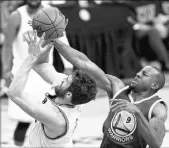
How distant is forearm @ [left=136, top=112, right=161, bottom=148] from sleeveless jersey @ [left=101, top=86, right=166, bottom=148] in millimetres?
150

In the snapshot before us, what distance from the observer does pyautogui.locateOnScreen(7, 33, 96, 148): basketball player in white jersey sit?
4.24m

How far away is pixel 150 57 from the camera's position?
1244 centimetres

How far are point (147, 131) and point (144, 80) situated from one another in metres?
0.59

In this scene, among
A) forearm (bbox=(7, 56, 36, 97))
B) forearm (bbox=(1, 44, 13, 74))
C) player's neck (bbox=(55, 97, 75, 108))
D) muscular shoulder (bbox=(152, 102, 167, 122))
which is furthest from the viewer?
forearm (bbox=(1, 44, 13, 74))

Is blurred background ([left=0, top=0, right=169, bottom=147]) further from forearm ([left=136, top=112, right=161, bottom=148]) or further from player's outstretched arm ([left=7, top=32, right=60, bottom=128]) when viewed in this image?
player's outstretched arm ([left=7, top=32, right=60, bottom=128])

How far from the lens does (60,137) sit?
176 inches

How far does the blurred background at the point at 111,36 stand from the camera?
410 inches

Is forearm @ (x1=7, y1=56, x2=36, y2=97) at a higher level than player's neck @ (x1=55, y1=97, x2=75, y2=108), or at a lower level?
higher

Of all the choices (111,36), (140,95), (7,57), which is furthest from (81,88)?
(111,36)

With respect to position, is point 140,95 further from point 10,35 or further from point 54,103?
point 10,35

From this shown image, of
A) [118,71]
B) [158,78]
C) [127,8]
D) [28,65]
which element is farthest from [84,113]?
[28,65]

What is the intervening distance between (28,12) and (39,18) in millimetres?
1671

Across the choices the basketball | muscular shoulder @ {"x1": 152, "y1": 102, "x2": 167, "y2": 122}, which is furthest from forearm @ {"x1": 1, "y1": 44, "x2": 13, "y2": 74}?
muscular shoulder @ {"x1": 152, "y1": 102, "x2": 167, "y2": 122}

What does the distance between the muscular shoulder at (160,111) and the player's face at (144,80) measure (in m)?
0.18
